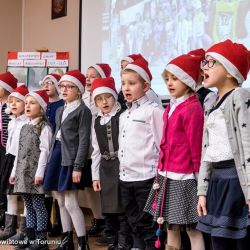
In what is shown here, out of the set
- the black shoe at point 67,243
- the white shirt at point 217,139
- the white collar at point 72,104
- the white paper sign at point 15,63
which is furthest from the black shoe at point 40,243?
the white paper sign at point 15,63

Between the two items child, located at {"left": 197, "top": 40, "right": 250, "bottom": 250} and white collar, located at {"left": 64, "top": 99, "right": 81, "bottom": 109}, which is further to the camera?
white collar, located at {"left": 64, "top": 99, "right": 81, "bottom": 109}

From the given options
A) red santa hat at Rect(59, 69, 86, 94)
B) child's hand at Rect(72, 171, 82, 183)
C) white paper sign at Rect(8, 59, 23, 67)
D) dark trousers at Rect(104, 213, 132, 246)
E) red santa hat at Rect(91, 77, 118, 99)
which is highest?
white paper sign at Rect(8, 59, 23, 67)

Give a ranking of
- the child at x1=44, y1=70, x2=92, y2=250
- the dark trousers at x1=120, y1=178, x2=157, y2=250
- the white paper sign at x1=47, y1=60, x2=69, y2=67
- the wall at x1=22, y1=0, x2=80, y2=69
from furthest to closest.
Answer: the wall at x1=22, y1=0, x2=80, y2=69, the white paper sign at x1=47, y1=60, x2=69, y2=67, the child at x1=44, y1=70, x2=92, y2=250, the dark trousers at x1=120, y1=178, x2=157, y2=250

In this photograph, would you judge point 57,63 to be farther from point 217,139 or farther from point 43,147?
point 217,139

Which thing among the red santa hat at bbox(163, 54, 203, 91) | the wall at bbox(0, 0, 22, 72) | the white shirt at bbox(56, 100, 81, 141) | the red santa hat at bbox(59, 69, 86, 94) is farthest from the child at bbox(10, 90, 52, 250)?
the wall at bbox(0, 0, 22, 72)

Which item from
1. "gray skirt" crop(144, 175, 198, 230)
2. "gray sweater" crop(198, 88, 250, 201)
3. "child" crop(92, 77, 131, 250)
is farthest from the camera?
"child" crop(92, 77, 131, 250)

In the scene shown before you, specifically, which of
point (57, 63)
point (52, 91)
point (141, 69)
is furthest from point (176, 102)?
point (57, 63)

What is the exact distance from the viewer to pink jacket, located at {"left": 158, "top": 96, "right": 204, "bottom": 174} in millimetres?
2195

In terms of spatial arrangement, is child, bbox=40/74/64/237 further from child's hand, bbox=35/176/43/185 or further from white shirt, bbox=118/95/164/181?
white shirt, bbox=118/95/164/181

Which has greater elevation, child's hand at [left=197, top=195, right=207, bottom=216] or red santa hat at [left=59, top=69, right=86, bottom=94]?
red santa hat at [left=59, top=69, right=86, bottom=94]

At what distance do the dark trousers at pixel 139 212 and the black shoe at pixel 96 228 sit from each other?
0.98 metres

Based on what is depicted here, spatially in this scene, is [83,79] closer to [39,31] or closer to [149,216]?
[149,216]

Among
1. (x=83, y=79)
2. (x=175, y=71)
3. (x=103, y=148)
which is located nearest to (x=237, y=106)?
(x=175, y=71)

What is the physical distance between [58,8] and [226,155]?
4.17 metres
